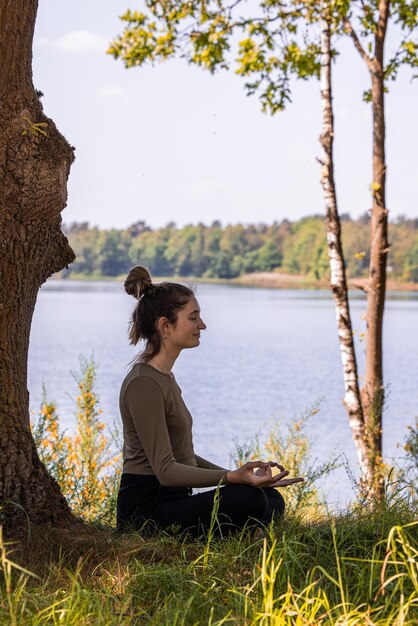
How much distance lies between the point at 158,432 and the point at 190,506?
337 millimetres

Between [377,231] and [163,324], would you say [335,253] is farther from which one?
[163,324]

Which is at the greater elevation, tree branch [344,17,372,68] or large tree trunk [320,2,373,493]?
tree branch [344,17,372,68]

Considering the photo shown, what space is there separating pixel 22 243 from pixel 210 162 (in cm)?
5956

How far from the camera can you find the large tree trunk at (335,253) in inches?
316

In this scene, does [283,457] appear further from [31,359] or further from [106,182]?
[106,182]

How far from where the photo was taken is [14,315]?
4.27 meters

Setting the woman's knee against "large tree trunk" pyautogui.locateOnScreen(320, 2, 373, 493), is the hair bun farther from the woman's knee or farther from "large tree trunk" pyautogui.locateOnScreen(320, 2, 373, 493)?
"large tree trunk" pyautogui.locateOnScreen(320, 2, 373, 493)

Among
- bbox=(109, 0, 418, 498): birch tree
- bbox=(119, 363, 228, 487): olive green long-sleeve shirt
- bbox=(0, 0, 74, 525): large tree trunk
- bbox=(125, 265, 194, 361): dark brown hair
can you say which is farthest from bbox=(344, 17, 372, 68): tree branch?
bbox=(119, 363, 228, 487): olive green long-sleeve shirt

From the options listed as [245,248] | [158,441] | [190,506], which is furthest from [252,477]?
[245,248]

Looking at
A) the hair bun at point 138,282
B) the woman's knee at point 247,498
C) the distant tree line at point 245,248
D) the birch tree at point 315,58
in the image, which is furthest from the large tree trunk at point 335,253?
the distant tree line at point 245,248

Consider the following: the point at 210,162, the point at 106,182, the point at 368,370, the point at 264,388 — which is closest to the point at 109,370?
the point at 264,388

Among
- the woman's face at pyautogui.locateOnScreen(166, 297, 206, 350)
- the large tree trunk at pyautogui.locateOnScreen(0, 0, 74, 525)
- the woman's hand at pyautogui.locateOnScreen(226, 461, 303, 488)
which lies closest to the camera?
the woman's hand at pyautogui.locateOnScreen(226, 461, 303, 488)

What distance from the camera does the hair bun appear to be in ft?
14.5

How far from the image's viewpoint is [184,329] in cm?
433
